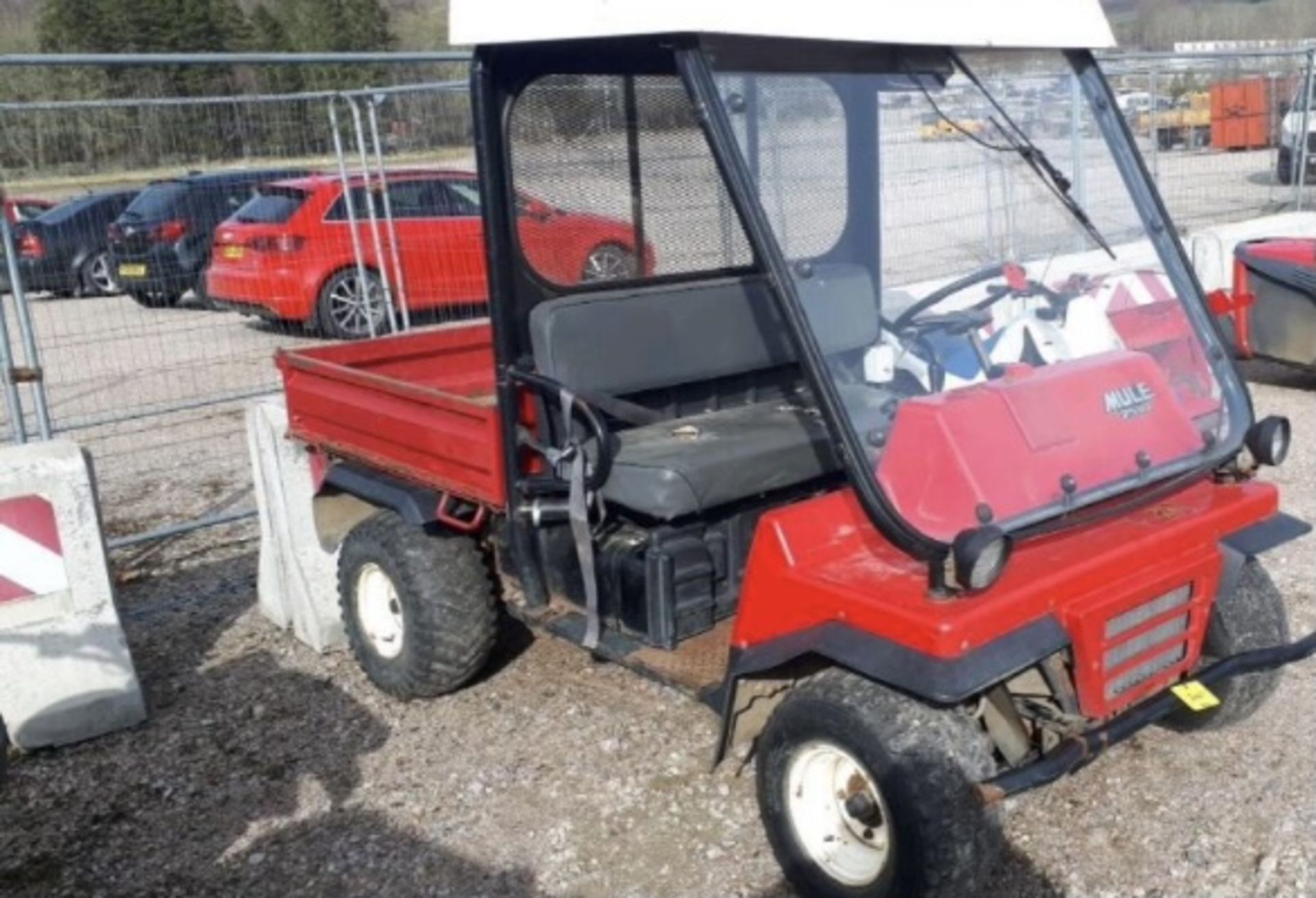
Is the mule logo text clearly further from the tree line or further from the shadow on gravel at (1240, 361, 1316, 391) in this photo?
the shadow on gravel at (1240, 361, 1316, 391)

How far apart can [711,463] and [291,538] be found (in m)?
2.04

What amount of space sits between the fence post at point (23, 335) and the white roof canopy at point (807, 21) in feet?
7.96

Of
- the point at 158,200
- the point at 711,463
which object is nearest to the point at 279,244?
the point at 158,200

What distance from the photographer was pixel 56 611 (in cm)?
399

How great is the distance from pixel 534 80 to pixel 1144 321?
169 centimetres

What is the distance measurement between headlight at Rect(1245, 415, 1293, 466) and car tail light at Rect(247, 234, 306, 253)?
7.77m

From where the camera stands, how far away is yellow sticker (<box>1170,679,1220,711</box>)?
9.38 feet

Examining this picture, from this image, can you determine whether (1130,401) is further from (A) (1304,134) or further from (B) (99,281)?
(A) (1304,134)

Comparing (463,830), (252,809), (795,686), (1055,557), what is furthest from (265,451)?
(1055,557)

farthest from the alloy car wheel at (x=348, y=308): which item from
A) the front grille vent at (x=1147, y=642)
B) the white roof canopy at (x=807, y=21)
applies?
the front grille vent at (x=1147, y=642)

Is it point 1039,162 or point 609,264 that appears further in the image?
point 609,264

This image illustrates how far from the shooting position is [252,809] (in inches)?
142

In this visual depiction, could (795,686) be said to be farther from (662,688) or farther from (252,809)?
(252,809)

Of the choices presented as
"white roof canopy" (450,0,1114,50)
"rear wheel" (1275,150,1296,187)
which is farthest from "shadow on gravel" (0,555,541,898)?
"rear wheel" (1275,150,1296,187)
